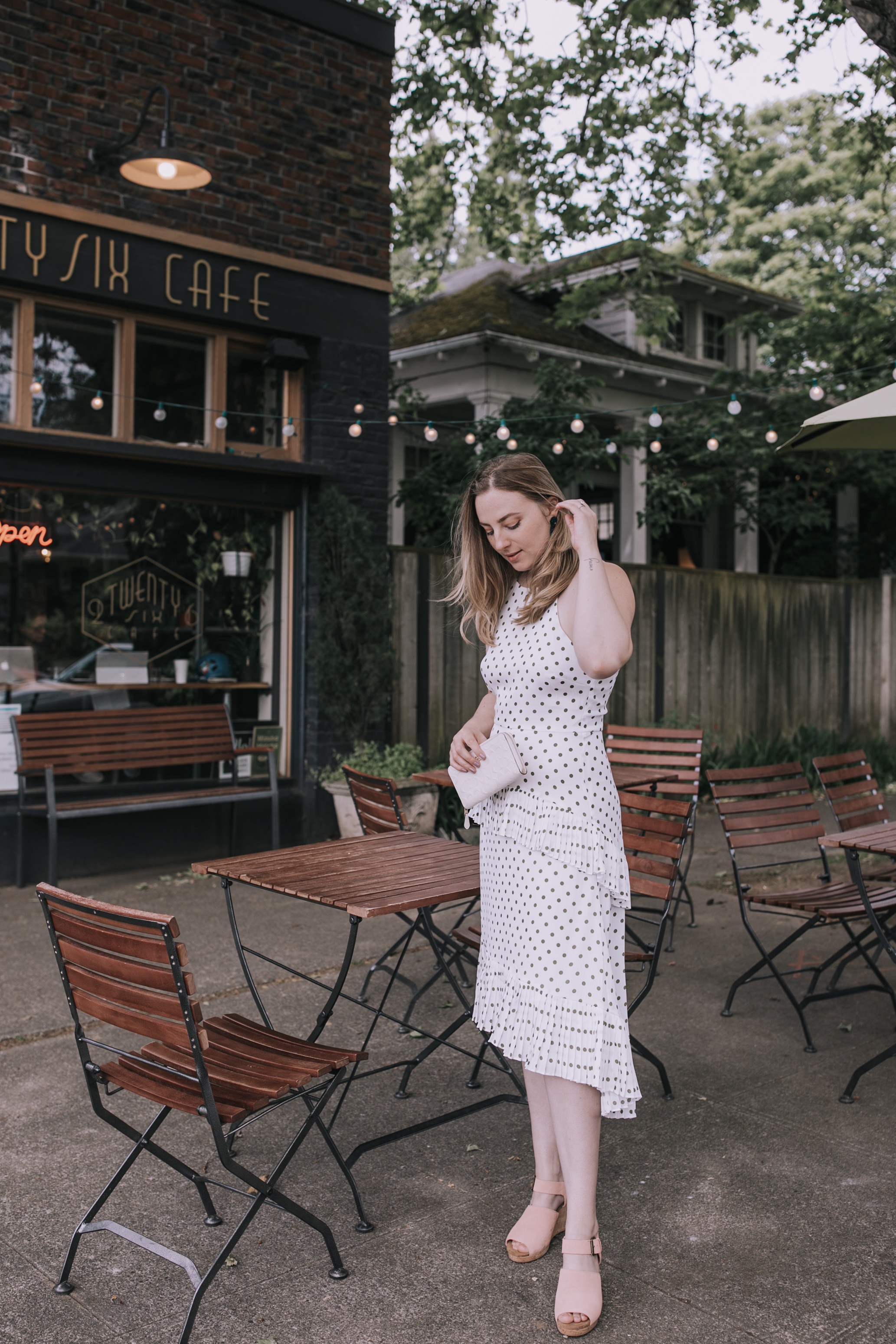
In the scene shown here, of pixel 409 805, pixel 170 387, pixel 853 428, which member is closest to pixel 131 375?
pixel 170 387

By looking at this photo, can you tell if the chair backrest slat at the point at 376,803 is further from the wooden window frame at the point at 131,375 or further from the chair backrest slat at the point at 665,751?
the wooden window frame at the point at 131,375

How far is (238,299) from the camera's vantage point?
8047mm

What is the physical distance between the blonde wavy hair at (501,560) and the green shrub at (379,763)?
494 centimetres

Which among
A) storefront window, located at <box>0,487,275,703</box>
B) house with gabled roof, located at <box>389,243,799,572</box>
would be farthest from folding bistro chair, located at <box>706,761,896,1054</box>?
house with gabled roof, located at <box>389,243,799,572</box>

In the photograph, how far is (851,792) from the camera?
551cm

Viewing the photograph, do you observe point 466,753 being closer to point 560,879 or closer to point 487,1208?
point 560,879

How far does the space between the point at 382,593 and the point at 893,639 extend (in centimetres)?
715

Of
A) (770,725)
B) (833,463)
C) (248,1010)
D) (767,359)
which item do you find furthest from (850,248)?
(248,1010)

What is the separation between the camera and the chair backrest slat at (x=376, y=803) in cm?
476

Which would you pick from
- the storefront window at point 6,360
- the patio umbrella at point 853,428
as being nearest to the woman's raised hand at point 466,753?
the patio umbrella at point 853,428

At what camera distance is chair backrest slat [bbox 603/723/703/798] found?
21.6ft

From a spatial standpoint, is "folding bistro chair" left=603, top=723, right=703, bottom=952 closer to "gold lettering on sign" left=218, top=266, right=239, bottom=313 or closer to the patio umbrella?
the patio umbrella

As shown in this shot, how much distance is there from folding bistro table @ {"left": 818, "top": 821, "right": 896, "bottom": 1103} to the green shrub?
4035mm

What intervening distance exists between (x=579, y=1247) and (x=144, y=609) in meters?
5.96
